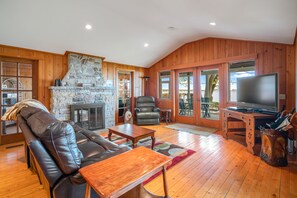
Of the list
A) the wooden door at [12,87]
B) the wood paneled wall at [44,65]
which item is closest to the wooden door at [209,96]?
the wood paneled wall at [44,65]

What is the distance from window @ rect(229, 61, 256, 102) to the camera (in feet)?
13.4

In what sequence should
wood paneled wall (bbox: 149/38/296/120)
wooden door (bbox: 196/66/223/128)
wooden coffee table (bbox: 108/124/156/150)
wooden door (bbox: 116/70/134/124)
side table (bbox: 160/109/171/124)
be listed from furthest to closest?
1. wooden door (bbox: 116/70/134/124)
2. side table (bbox: 160/109/171/124)
3. wooden door (bbox: 196/66/223/128)
4. wood paneled wall (bbox: 149/38/296/120)
5. wooden coffee table (bbox: 108/124/156/150)

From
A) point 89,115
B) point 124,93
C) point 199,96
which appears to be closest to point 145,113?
point 124,93

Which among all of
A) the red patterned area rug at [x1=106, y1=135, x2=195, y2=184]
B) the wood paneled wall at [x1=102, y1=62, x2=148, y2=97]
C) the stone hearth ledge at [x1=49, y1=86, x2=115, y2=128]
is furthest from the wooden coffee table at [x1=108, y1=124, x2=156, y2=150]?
the wood paneled wall at [x1=102, y1=62, x2=148, y2=97]

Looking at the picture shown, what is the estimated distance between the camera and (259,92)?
3.18 meters

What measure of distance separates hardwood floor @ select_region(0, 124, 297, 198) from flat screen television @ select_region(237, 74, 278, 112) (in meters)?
1.03

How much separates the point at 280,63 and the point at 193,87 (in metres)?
2.37

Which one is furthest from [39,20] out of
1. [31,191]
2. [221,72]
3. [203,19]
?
[221,72]

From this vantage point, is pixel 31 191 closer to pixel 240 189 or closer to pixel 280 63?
pixel 240 189

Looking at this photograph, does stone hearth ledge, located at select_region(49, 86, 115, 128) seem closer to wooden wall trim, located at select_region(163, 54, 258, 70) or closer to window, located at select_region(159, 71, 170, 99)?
window, located at select_region(159, 71, 170, 99)

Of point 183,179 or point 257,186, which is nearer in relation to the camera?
point 257,186

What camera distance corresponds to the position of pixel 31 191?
1.89 meters

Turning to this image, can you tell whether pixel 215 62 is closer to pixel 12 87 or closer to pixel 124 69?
pixel 124 69

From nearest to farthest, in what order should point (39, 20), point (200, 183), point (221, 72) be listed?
point (200, 183) → point (39, 20) → point (221, 72)
